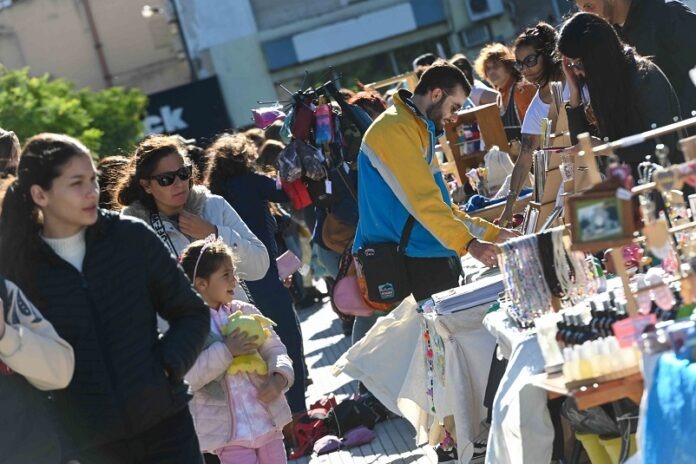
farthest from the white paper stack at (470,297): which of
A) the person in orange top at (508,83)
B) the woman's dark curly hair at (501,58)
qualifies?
the woman's dark curly hair at (501,58)

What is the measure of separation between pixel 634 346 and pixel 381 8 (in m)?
35.1

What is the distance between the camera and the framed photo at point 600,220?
3.95m

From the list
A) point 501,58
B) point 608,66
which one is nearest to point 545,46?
point 608,66

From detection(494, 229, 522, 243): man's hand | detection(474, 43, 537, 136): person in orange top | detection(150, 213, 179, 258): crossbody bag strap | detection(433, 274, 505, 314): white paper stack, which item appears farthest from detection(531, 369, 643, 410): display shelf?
detection(474, 43, 537, 136): person in orange top

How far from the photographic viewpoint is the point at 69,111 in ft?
109

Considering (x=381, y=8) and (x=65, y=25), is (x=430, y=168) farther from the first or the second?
(x=65, y=25)

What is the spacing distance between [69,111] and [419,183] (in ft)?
90.7

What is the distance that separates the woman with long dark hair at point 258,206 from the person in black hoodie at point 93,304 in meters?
3.94

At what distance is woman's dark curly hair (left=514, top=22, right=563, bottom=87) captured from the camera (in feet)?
24.2

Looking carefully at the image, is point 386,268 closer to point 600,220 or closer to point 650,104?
point 650,104

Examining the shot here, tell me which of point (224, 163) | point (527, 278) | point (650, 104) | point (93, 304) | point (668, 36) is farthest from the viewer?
point (224, 163)

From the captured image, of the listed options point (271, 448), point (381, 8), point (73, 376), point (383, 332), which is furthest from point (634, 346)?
point (381, 8)

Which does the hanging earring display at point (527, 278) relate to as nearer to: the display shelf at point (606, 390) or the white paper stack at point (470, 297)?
the white paper stack at point (470, 297)

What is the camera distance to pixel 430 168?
664 cm
